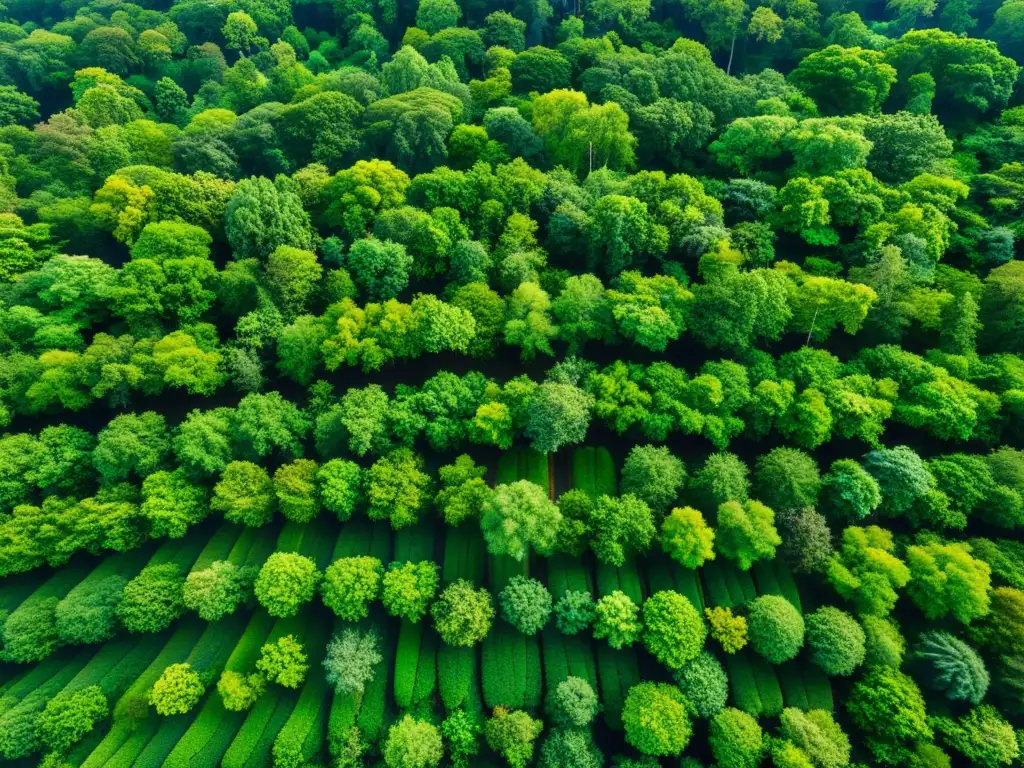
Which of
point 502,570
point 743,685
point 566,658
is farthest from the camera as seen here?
point 502,570

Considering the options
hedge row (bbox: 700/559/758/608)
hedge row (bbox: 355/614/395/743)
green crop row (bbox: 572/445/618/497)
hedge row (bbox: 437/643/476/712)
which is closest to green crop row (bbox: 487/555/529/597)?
hedge row (bbox: 437/643/476/712)

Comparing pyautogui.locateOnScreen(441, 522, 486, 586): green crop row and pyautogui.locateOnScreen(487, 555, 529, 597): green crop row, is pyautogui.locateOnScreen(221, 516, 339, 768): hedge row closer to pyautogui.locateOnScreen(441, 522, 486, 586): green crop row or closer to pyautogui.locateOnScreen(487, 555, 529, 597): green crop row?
pyautogui.locateOnScreen(441, 522, 486, 586): green crop row

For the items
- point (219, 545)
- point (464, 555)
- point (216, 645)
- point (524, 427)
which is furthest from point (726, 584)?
point (219, 545)

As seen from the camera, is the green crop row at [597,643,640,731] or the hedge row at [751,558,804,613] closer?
the green crop row at [597,643,640,731]

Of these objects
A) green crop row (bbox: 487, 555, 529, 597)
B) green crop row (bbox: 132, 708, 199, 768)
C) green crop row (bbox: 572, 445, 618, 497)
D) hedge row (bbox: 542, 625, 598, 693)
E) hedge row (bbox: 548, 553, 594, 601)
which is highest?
green crop row (bbox: 572, 445, 618, 497)

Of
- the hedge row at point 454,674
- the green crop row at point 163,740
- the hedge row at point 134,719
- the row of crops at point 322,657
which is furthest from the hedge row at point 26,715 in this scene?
the hedge row at point 454,674

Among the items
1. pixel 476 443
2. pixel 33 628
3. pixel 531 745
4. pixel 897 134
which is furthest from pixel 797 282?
pixel 33 628

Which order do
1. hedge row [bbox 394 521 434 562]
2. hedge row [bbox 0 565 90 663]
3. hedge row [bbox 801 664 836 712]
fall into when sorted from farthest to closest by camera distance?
hedge row [bbox 394 521 434 562]
hedge row [bbox 0 565 90 663]
hedge row [bbox 801 664 836 712]

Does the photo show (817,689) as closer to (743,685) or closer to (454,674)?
(743,685)
